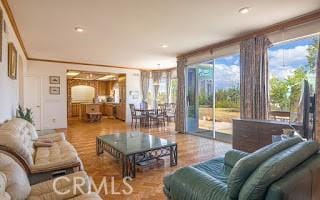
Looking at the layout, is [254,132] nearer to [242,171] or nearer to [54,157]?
[242,171]

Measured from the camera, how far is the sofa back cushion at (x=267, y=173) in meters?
1.15

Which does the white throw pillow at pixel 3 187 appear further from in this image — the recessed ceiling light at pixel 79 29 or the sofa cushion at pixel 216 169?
the recessed ceiling light at pixel 79 29

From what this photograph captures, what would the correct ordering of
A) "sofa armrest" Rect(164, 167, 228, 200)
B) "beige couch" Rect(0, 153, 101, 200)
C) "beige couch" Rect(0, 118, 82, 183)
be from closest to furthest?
"beige couch" Rect(0, 153, 101, 200)
"sofa armrest" Rect(164, 167, 228, 200)
"beige couch" Rect(0, 118, 82, 183)

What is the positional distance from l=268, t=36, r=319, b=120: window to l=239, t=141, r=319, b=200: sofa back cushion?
2973 mm

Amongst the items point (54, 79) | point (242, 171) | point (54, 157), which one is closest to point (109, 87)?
point (54, 79)

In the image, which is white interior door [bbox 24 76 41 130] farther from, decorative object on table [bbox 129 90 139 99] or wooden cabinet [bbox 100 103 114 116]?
wooden cabinet [bbox 100 103 114 116]

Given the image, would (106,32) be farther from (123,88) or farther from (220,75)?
(123,88)

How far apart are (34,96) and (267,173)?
792 centimetres

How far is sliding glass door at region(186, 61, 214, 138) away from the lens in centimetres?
601

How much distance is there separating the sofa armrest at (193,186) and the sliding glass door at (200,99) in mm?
4295

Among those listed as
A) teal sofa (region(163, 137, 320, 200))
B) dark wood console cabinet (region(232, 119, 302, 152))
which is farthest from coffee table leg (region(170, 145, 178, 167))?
teal sofa (region(163, 137, 320, 200))

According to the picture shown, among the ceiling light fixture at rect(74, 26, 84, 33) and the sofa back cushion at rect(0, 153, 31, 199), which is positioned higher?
the ceiling light fixture at rect(74, 26, 84, 33)

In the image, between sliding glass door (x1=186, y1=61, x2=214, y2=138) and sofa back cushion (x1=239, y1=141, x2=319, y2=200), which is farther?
sliding glass door (x1=186, y1=61, x2=214, y2=138)

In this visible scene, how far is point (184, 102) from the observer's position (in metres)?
6.55
